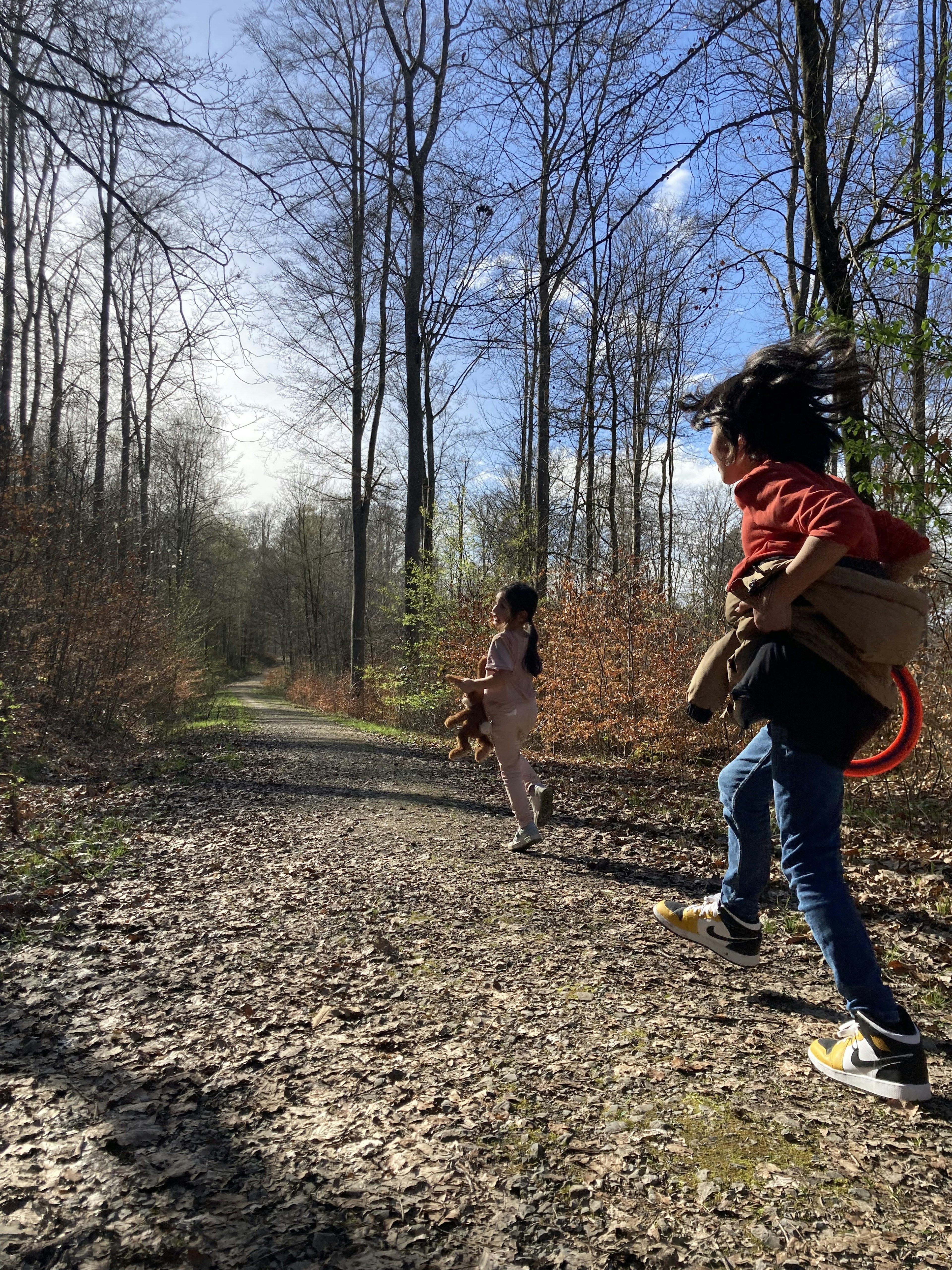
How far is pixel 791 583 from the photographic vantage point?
2.29m

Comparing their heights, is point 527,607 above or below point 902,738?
above

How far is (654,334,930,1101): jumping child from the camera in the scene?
2.25 m

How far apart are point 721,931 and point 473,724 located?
2.77 meters

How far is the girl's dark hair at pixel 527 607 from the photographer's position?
5.38 m

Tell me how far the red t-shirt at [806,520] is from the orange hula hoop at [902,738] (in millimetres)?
Answer: 427

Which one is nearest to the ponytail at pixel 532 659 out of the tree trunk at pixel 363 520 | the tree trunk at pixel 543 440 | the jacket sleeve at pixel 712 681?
the jacket sleeve at pixel 712 681

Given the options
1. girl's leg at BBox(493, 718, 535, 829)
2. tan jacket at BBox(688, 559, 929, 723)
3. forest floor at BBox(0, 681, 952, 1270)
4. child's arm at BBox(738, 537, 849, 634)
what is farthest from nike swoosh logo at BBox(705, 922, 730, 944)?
girl's leg at BBox(493, 718, 535, 829)

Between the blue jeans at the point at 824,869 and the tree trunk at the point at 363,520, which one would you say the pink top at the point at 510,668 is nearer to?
the blue jeans at the point at 824,869

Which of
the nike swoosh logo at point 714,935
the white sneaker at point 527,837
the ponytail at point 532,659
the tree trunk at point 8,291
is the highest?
the tree trunk at point 8,291

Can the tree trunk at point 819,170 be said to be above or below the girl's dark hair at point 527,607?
above

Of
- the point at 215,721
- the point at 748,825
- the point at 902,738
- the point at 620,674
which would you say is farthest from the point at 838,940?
the point at 215,721

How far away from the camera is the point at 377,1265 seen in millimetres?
1676

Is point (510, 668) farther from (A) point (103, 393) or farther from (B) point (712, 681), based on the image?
(A) point (103, 393)

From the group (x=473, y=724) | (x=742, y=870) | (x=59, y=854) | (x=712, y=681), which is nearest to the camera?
(x=712, y=681)
